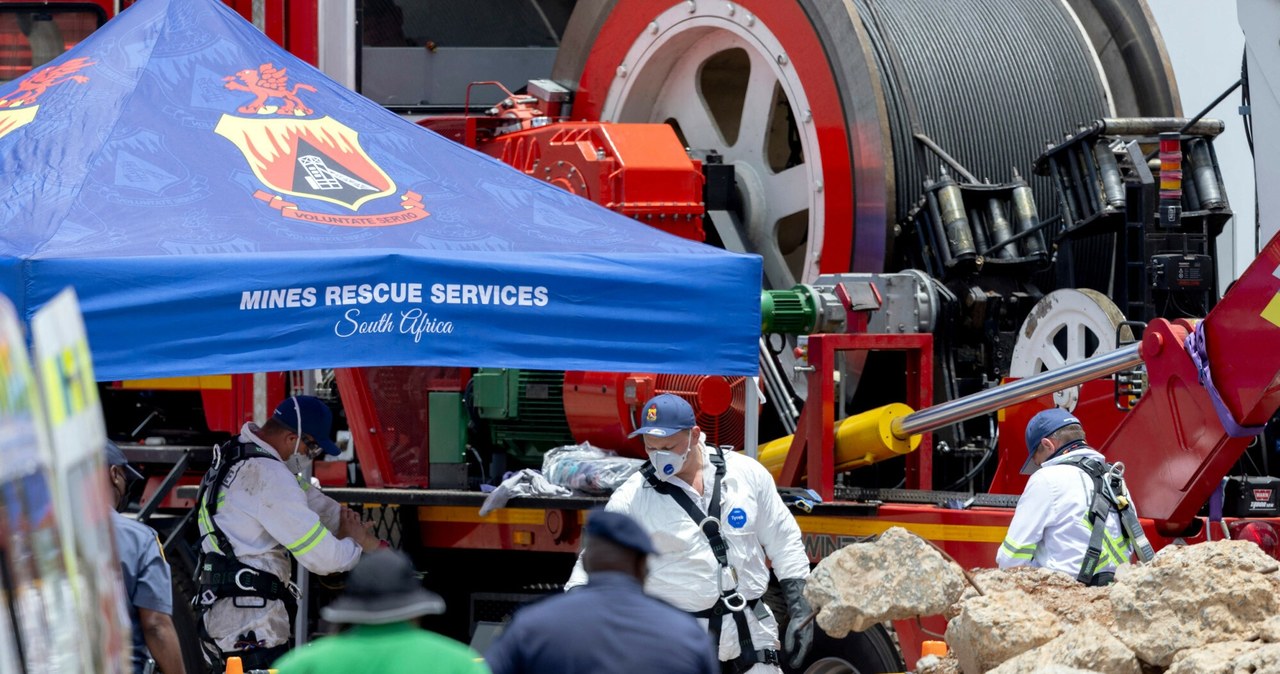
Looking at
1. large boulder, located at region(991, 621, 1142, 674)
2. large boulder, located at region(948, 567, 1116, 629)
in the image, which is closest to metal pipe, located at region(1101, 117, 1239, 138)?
large boulder, located at region(948, 567, 1116, 629)

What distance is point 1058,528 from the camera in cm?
636

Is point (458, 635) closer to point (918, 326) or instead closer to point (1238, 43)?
point (918, 326)

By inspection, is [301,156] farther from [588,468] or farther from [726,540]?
[726,540]

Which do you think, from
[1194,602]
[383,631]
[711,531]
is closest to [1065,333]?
[711,531]

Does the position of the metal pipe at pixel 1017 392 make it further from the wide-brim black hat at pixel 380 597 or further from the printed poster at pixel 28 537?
the printed poster at pixel 28 537

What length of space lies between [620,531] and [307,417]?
3.48 m

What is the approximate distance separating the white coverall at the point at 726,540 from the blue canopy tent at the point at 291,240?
46cm

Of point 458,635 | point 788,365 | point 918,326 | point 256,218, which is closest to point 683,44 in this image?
point 788,365

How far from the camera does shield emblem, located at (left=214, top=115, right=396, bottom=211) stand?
6.88 metres

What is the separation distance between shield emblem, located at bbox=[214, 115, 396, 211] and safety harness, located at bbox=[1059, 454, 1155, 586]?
2617mm

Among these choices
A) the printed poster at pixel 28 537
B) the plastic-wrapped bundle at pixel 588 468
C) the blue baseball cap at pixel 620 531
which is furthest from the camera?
the plastic-wrapped bundle at pixel 588 468

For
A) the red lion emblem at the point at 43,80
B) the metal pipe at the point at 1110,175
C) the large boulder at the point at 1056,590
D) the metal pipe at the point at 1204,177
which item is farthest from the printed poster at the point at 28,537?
the metal pipe at the point at 1204,177

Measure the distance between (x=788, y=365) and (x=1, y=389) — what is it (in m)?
6.64

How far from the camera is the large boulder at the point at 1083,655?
17.0ft
